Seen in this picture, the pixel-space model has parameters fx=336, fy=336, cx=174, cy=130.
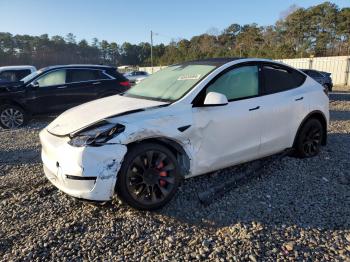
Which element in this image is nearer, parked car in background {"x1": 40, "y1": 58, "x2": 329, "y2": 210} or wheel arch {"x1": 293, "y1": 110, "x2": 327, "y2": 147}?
parked car in background {"x1": 40, "y1": 58, "x2": 329, "y2": 210}

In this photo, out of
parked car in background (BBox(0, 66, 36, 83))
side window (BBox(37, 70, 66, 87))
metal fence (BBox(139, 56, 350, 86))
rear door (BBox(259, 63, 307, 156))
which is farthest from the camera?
metal fence (BBox(139, 56, 350, 86))

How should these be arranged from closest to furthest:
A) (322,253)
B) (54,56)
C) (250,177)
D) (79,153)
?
1. (322,253)
2. (79,153)
3. (250,177)
4. (54,56)

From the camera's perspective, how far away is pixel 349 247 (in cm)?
291

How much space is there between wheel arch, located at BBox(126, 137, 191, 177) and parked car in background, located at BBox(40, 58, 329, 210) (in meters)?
0.01

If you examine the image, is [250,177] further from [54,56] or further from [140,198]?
[54,56]

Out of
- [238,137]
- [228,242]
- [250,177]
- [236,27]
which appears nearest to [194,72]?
[238,137]

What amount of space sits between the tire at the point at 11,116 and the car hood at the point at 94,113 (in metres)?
5.79

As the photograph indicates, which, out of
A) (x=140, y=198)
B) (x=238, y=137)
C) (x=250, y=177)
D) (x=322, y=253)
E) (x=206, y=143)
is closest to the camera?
(x=322, y=253)

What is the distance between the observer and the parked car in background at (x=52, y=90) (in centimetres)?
912

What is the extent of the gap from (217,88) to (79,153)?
5.87 feet

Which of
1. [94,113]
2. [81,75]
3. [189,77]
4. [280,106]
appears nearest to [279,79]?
[280,106]

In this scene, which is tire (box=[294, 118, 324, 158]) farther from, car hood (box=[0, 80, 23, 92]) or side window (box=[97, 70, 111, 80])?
car hood (box=[0, 80, 23, 92])

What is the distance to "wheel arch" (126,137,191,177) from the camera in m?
3.51

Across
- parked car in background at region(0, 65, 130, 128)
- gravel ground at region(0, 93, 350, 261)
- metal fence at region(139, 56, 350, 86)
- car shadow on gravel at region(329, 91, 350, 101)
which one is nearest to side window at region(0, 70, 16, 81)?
parked car in background at region(0, 65, 130, 128)
